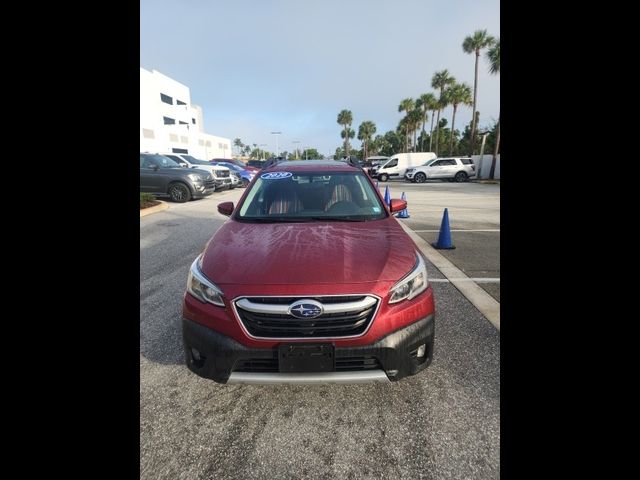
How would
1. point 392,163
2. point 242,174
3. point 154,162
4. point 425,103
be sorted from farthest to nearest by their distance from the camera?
point 425,103 < point 392,163 < point 242,174 < point 154,162

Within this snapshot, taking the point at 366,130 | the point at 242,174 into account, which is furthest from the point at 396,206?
the point at 366,130

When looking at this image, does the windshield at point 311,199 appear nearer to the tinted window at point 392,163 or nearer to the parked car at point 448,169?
the parked car at point 448,169

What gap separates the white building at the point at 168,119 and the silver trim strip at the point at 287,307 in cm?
3875

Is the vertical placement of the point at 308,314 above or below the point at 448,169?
below

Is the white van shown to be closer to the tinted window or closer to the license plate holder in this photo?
the tinted window

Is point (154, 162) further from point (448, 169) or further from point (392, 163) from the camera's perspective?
point (448, 169)

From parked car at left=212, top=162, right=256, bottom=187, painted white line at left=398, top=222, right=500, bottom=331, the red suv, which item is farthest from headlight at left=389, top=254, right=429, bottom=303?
parked car at left=212, top=162, right=256, bottom=187

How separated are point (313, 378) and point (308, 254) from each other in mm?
750

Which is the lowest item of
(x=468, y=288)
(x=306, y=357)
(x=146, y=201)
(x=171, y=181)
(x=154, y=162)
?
(x=468, y=288)

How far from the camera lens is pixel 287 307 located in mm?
1639
